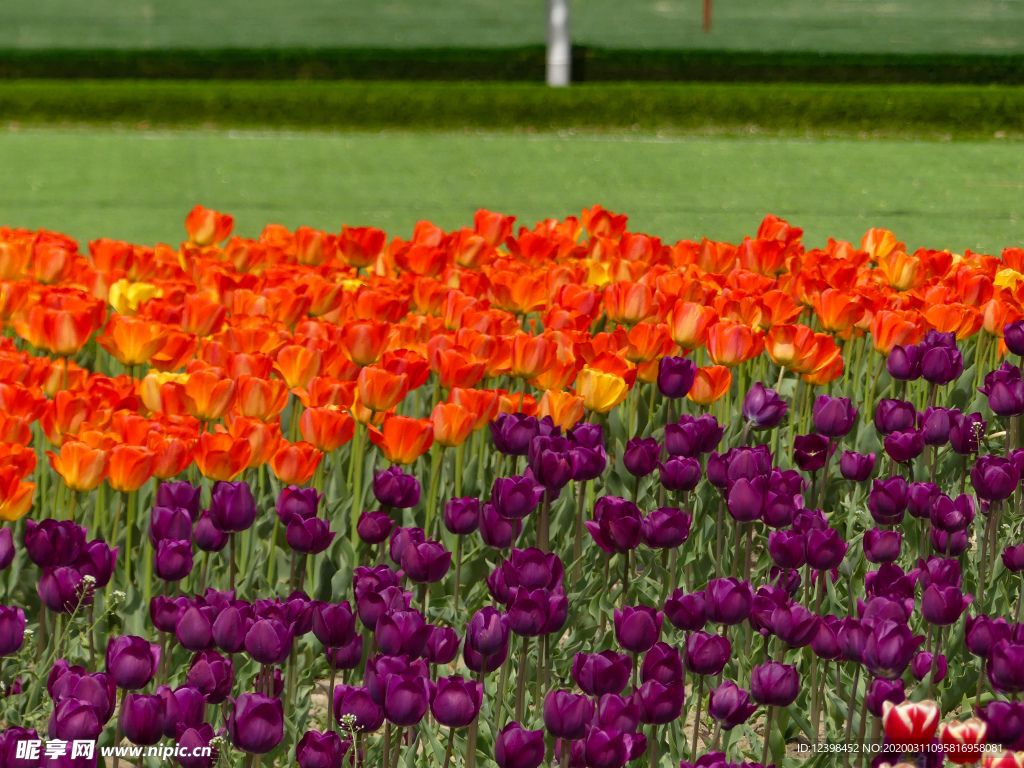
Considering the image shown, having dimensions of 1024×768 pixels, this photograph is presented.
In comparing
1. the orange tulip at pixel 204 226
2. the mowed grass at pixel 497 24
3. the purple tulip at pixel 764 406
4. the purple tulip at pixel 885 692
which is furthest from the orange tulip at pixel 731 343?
the mowed grass at pixel 497 24

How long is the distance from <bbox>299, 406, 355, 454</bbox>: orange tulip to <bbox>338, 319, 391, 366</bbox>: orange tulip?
440mm

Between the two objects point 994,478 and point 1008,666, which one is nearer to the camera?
→ point 1008,666

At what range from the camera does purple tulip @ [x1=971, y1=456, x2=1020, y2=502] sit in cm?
272

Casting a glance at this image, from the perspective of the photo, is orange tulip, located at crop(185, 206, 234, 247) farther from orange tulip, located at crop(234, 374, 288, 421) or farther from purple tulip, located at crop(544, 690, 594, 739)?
purple tulip, located at crop(544, 690, 594, 739)

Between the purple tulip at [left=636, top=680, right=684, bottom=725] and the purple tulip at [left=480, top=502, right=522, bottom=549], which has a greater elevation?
the purple tulip at [left=480, top=502, right=522, bottom=549]

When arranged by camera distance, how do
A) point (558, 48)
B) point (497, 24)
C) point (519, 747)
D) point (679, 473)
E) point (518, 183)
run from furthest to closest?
point (497, 24) < point (558, 48) < point (518, 183) < point (679, 473) < point (519, 747)

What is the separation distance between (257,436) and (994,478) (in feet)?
4.82

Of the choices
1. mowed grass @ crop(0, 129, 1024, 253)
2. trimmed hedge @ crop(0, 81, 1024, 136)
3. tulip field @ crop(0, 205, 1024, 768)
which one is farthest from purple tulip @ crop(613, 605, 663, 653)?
trimmed hedge @ crop(0, 81, 1024, 136)

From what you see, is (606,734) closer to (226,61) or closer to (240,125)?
(240,125)

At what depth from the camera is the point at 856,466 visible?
302cm

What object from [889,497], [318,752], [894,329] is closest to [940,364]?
[894,329]

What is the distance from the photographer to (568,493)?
11.1ft

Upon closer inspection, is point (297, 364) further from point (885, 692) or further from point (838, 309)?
point (885, 692)

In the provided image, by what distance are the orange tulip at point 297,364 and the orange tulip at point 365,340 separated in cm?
9
